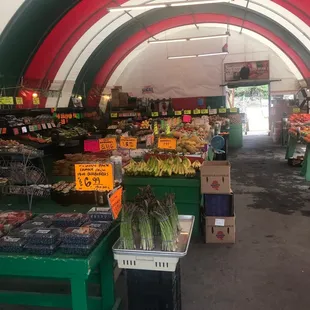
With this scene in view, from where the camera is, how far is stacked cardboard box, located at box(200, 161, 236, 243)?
444 centimetres

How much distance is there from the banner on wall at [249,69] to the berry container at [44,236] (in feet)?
47.2

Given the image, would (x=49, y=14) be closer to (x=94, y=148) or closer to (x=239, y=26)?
(x=94, y=148)

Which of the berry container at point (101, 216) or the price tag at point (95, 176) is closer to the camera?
the berry container at point (101, 216)

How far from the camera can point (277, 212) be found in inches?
224

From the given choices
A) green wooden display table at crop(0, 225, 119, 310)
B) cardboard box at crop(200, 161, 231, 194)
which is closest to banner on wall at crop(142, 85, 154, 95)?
cardboard box at crop(200, 161, 231, 194)

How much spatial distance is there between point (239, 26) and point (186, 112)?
4097 mm

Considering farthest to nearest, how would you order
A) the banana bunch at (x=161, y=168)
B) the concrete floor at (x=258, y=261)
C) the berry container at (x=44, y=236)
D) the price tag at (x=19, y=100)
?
the price tag at (x=19, y=100), the banana bunch at (x=161, y=168), the concrete floor at (x=258, y=261), the berry container at (x=44, y=236)

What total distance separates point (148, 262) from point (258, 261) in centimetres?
211

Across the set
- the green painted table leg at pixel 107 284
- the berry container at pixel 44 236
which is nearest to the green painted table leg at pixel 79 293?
the berry container at pixel 44 236

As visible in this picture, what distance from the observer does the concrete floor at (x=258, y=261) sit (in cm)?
317

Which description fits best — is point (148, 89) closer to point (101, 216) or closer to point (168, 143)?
point (168, 143)

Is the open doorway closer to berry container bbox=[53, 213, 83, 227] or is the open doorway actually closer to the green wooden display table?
berry container bbox=[53, 213, 83, 227]

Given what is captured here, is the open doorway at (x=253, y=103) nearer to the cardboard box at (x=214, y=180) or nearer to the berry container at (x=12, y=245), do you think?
the cardboard box at (x=214, y=180)

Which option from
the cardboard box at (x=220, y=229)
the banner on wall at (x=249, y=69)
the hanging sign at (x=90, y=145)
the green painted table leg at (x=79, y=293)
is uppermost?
the banner on wall at (x=249, y=69)
